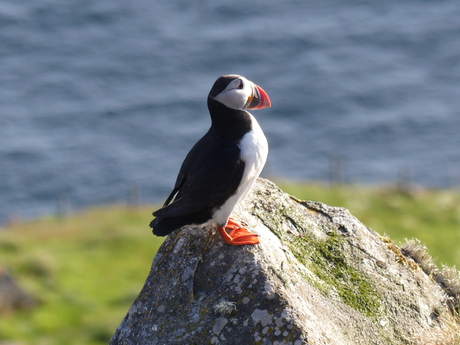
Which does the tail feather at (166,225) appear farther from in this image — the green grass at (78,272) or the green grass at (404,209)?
the green grass at (404,209)

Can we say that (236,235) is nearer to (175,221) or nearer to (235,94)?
(175,221)

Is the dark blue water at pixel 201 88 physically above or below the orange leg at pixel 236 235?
above

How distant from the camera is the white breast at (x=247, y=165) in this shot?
791 centimetres

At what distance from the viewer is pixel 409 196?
1700 inches

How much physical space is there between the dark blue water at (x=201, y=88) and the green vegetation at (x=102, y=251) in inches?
554

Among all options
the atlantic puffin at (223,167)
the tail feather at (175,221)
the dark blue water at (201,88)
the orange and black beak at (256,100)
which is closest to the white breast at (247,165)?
the atlantic puffin at (223,167)

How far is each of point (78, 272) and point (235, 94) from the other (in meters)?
29.9

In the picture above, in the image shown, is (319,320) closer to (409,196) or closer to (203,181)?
(203,181)

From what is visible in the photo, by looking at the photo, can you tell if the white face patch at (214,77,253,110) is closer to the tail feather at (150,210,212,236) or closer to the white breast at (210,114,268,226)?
the white breast at (210,114,268,226)

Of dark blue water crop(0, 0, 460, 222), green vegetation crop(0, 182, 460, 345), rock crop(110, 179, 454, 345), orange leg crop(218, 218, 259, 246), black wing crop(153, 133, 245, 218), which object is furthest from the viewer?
dark blue water crop(0, 0, 460, 222)

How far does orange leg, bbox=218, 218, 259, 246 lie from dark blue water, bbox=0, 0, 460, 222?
1859 inches

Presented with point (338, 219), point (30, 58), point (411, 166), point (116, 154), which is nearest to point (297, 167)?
point (411, 166)

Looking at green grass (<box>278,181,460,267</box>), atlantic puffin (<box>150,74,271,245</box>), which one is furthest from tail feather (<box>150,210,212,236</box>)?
green grass (<box>278,181,460,267</box>)

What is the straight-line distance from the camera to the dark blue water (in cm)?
7262
